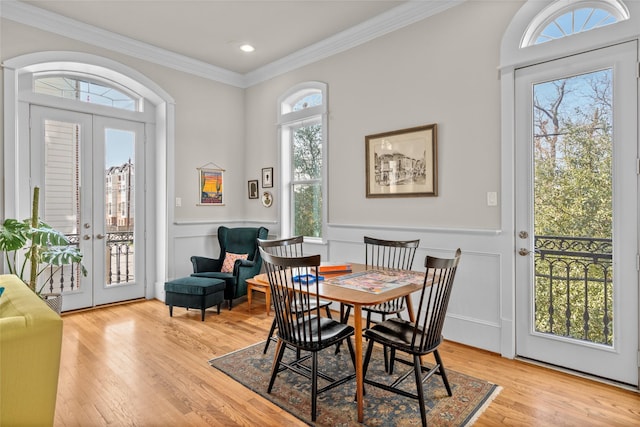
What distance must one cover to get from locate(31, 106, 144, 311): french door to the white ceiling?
110 centimetres

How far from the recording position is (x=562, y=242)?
2.75m

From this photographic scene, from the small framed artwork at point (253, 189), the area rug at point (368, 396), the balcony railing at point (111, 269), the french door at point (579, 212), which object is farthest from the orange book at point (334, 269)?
the balcony railing at point (111, 269)

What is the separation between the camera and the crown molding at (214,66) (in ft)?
11.3

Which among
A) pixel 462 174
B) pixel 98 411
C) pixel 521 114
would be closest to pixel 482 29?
pixel 521 114

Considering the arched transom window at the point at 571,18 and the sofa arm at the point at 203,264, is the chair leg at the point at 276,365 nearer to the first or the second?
the sofa arm at the point at 203,264

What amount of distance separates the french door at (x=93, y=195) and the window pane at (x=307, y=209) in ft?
6.64

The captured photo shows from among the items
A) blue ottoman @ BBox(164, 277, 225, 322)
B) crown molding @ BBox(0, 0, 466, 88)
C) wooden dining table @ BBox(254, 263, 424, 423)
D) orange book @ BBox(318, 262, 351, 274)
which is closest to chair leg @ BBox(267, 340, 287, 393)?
wooden dining table @ BBox(254, 263, 424, 423)

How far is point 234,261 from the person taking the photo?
463 cm

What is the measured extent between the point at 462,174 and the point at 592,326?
4.88ft

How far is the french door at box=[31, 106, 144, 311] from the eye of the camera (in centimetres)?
397

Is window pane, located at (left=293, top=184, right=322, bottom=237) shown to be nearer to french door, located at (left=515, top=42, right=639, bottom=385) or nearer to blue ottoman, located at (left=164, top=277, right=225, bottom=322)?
blue ottoman, located at (left=164, top=277, right=225, bottom=322)

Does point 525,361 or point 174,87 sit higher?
point 174,87

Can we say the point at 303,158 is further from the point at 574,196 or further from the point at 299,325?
the point at 574,196

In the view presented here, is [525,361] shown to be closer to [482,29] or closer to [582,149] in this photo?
[582,149]
